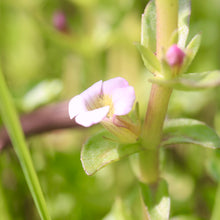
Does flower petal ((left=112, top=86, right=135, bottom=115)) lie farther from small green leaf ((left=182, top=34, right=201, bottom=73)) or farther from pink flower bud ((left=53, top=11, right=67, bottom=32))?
pink flower bud ((left=53, top=11, right=67, bottom=32))

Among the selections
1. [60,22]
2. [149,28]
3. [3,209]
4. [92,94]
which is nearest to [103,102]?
[92,94]

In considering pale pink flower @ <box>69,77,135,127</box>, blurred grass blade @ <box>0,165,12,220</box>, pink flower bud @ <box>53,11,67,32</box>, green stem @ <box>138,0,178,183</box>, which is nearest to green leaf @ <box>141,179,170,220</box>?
green stem @ <box>138,0,178,183</box>

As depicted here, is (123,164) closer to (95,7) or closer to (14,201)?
(14,201)

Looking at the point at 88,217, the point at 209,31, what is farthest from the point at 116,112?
the point at 209,31

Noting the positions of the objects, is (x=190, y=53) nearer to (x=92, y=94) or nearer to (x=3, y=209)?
(x=92, y=94)

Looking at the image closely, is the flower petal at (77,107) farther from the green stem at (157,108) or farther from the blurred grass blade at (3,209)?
the blurred grass blade at (3,209)

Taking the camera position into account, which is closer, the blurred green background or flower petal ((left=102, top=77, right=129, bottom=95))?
flower petal ((left=102, top=77, right=129, bottom=95))

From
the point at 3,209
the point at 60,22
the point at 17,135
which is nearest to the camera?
the point at 17,135
